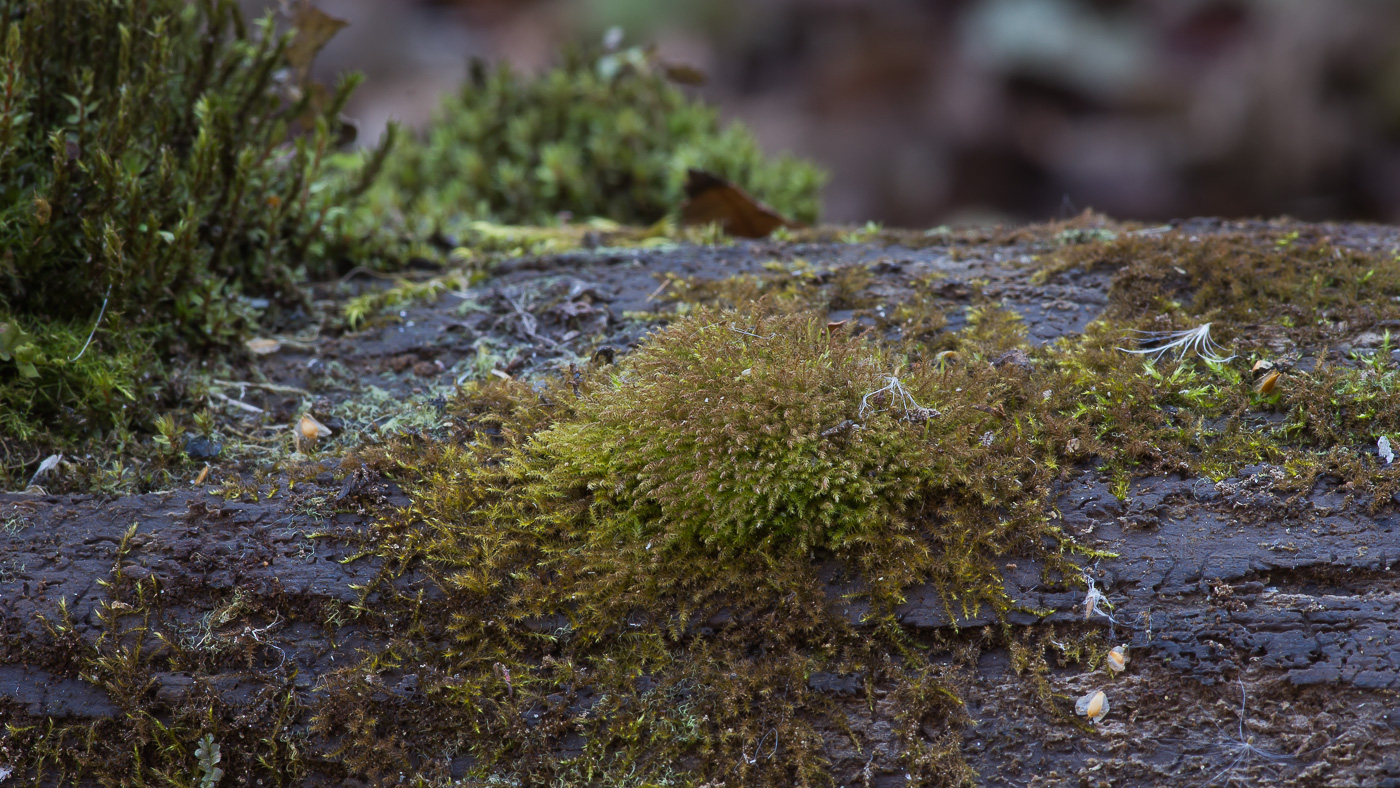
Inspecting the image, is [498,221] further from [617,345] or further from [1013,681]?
[1013,681]

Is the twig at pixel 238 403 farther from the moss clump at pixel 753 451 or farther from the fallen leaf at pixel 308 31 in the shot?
the fallen leaf at pixel 308 31

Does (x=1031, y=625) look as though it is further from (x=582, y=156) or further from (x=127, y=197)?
(x=582, y=156)

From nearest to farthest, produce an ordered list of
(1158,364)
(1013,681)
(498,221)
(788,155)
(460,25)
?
(1013,681) → (1158,364) → (498,221) → (788,155) → (460,25)

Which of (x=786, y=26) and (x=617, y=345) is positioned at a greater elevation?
(x=786, y=26)

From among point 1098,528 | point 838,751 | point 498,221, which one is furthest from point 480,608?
point 498,221

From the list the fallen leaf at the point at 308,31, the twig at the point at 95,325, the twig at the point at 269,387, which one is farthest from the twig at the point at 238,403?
the fallen leaf at the point at 308,31

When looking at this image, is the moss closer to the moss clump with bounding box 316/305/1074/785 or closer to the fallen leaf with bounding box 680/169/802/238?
the moss clump with bounding box 316/305/1074/785
